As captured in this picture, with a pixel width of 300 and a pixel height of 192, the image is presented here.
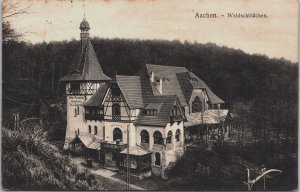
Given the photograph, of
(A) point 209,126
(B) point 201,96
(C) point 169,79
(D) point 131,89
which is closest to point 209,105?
(B) point 201,96

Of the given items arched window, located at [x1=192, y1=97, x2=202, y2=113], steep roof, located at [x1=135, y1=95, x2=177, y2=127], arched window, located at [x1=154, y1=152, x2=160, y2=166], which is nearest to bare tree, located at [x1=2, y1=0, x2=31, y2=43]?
steep roof, located at [x1=135, y1=95, x2=177, y2=127]

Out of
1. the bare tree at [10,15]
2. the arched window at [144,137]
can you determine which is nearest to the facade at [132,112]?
the arched window at [144,137]

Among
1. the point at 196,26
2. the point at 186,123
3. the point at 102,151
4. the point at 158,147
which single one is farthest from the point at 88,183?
the point at 196,26

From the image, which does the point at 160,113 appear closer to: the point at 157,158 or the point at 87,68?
the point at 157,158

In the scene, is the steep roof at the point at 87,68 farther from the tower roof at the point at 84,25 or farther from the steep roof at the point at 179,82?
the steep roof at the point at 179,82

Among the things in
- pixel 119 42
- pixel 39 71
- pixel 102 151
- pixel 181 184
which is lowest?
pixel 181 184

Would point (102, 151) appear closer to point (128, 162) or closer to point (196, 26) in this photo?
point (128, 162)
